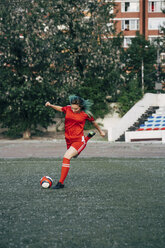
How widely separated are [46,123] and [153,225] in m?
25.6

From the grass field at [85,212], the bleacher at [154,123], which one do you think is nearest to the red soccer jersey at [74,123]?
the grass field at [85,212]

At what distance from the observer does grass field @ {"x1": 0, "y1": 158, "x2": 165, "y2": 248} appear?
4305 mm

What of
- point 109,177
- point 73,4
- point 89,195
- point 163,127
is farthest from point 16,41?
point 89,195

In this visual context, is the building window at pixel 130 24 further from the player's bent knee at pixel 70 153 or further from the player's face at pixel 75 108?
the player's bent knee at pixel 70 153

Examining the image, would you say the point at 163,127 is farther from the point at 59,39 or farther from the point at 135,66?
the point at 135,66

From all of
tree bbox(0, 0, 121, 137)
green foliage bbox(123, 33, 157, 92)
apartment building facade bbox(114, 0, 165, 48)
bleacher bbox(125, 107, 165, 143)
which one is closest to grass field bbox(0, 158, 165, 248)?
bleacher bbox(125, 107, 165, 143)

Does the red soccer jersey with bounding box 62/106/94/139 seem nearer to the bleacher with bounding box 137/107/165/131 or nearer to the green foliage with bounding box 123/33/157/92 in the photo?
the bleacher with bounding box 137/107/165/131

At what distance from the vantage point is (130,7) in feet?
218

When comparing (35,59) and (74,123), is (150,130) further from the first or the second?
(74,123)

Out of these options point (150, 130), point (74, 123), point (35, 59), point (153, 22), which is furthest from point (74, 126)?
point (153, 22)

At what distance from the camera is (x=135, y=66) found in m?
50.0

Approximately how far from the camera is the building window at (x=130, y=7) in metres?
66.1

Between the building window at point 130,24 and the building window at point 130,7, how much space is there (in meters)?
1.66

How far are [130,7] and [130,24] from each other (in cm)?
257
